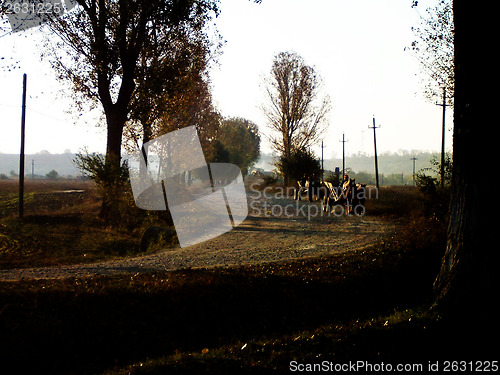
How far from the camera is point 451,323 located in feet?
21.7

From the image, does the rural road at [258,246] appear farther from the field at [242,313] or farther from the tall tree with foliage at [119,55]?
the tall tree with foliage at [119,55]

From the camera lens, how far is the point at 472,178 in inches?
269

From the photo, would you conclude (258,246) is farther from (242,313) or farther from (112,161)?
(112,161)

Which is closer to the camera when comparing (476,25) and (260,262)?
(476,25)

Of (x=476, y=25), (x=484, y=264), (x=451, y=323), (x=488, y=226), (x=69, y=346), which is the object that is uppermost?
(x=476, y=25)

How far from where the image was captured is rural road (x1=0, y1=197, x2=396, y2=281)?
1132cm

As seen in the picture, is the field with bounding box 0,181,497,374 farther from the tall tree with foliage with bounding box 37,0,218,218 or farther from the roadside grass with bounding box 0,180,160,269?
the tall tree with foliage with bounding box 37,0,218,218

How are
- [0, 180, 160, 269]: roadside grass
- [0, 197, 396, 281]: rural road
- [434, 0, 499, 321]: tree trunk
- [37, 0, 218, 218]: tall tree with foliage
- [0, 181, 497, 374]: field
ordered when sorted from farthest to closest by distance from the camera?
[37, 0, 218, 218]: tall tree with foliage, [0, 180, 160, 269]: roadside grass, [0, 197, 396, 281]: rural road, [434, 0, 499, 321]: tree trunk, [0, 181, 497, 374]: field

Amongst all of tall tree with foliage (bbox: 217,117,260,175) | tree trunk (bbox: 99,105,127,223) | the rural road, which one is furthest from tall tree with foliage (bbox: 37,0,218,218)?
tall tree with foliage (bbox: 217,117,260,175)

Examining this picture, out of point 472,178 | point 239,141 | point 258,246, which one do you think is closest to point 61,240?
point 258,246

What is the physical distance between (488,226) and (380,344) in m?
2.28

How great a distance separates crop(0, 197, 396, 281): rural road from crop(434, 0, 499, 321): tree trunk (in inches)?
220

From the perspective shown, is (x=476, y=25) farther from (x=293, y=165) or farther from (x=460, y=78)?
(x=293, y=165)

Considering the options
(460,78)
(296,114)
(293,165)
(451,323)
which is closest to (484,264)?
(451,323)
